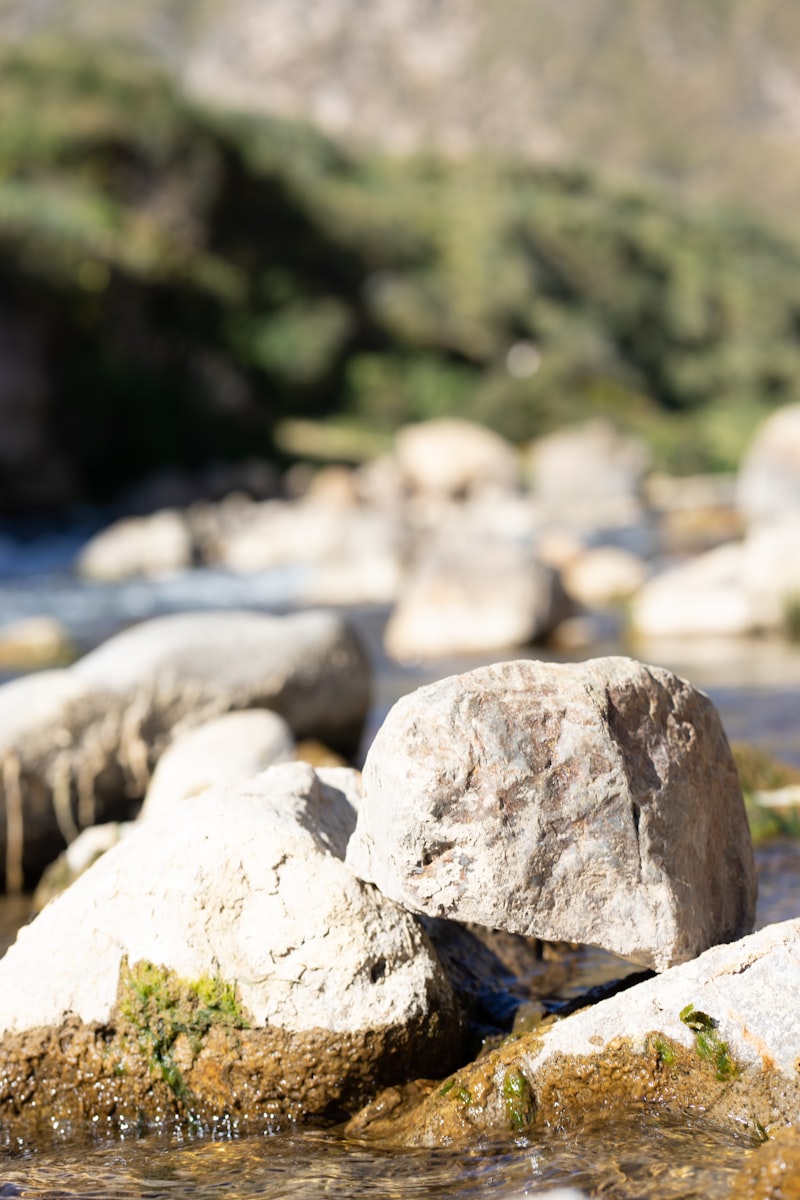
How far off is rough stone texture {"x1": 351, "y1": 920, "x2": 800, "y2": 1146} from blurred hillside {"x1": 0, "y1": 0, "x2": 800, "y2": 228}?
3150 inches

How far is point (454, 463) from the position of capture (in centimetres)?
2312

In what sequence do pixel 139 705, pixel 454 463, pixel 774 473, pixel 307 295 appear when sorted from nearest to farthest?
pixel 139 705
pixel 774 473
pixel 454 463
pixel 307 295

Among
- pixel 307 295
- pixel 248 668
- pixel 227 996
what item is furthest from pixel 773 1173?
pixel 307 295

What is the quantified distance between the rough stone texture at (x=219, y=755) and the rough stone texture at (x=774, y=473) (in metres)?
13.0

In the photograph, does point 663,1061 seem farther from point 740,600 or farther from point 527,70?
point 527,70

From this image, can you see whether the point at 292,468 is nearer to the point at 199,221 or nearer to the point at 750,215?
the point at 199,221

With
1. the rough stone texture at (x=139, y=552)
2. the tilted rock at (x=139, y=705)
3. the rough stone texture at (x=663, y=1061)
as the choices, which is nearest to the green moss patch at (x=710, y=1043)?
the rough stone texture at (x=663, y=1061)

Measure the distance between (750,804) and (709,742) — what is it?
1.93 meters

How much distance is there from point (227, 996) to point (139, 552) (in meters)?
14.5

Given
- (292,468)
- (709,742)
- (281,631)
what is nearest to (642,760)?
(709,742)

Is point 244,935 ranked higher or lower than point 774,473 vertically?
lower

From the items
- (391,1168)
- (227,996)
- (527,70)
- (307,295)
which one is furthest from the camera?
(527,70)

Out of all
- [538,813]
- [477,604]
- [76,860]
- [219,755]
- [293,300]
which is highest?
[293,300]

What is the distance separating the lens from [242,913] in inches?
121
